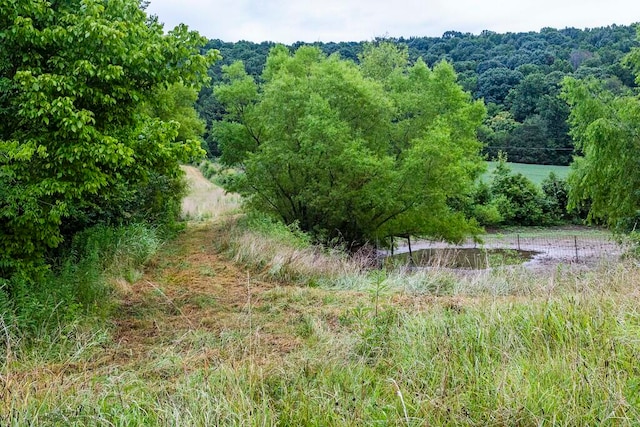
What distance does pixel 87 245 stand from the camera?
8.64 metres

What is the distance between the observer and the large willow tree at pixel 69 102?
4.87m

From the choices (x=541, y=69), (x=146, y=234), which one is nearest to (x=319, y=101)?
(x=146, y=234)

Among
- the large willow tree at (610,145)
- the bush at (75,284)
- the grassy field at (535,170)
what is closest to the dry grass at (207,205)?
the bush at (75,284)

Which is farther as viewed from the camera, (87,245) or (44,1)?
(87,245)

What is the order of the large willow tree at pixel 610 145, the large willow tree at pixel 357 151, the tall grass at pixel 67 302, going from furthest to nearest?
1. the large willow tree at pixel 357 151
2. the large willow tree at pixel 610 145
3. the tall grass at pixel 67 302

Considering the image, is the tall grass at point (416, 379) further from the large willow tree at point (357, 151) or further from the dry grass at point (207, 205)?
the dry grass at point (207, 205)

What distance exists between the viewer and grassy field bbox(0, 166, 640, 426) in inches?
108

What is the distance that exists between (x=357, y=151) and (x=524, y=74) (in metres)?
47.7

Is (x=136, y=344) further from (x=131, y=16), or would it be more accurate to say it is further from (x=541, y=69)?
(x=541, y=69)

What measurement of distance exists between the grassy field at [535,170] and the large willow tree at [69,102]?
35941 millimetres

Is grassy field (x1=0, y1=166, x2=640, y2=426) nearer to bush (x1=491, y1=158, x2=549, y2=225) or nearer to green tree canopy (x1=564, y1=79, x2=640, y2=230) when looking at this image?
green tree canopy (x1=564, y1=79, x2=640, y2=230)

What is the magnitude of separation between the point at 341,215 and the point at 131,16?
9.75m

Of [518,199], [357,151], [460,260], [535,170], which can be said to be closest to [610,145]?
[357,151]

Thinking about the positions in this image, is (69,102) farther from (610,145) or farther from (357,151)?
(610,145)
